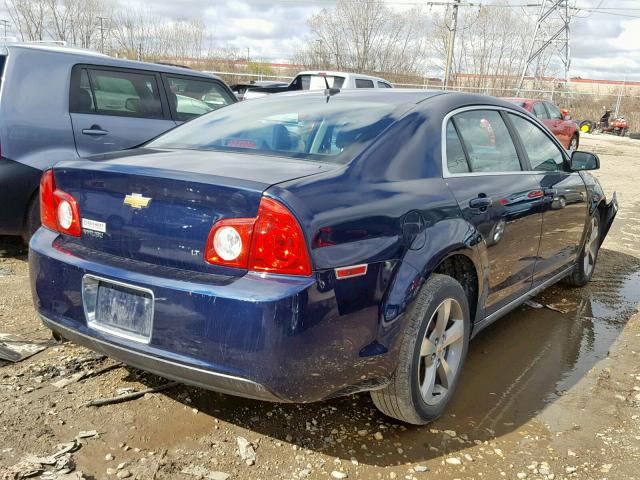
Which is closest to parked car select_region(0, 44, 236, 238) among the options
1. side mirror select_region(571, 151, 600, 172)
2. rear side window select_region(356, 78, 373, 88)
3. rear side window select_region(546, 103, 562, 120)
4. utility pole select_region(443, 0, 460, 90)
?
side mirror select_region(571, 151, 600, 172)

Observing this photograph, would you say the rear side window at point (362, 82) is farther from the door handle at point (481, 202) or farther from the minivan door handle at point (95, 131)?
the door handle at point (481, 202)

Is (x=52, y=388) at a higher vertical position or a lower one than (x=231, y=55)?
lower

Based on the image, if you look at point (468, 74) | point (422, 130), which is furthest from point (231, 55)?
point (422, 130)

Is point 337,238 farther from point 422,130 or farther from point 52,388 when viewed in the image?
point 52,388

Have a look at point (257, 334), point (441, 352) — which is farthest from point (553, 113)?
point (257, 334)

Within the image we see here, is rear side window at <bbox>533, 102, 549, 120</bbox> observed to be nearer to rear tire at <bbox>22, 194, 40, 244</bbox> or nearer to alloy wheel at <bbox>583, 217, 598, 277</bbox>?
alloy wheel at <bbox>583, 217, 598, 277</bbox>

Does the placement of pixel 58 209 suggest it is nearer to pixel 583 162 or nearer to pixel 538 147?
pixel 538 147

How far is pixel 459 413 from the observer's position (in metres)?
3.04

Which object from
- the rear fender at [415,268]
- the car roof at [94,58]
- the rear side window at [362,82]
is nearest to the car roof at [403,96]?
the rear fender at [415,268]

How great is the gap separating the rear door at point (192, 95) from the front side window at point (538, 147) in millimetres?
3000

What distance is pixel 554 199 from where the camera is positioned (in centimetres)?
399

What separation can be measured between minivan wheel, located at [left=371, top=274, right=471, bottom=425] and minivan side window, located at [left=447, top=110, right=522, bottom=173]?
2.75 feet

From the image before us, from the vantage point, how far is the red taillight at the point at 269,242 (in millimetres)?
2178

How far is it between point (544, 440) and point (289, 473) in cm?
124
